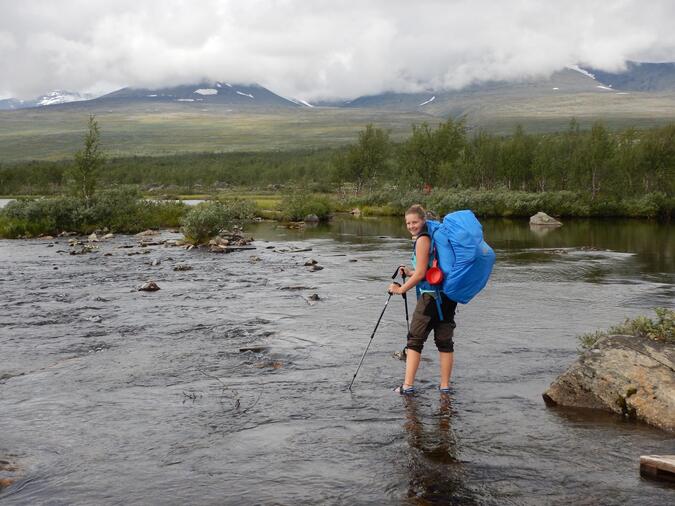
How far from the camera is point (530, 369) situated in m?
13.0

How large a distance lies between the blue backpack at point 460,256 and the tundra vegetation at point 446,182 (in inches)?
1384

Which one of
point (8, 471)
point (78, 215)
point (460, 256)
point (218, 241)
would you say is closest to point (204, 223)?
point (218, 241)

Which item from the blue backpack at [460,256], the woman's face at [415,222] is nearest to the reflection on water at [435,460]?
the blue backpack at [460,256]

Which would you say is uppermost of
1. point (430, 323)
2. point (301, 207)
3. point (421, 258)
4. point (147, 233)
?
point (421, 258)

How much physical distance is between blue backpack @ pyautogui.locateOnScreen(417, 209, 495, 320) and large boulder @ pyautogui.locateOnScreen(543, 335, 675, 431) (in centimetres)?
219

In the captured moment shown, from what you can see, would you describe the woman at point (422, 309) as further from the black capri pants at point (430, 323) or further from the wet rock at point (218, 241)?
the wet rock at point (218, 241)

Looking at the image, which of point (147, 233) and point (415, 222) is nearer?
point (415, 222)

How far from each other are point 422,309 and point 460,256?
110 centimetres

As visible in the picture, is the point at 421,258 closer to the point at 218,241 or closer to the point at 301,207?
the point at 218,241

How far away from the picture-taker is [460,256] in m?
→ 10.4

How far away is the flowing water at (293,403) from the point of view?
25.9 ft

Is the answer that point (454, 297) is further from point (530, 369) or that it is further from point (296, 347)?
point (296, 347)

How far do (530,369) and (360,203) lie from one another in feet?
255

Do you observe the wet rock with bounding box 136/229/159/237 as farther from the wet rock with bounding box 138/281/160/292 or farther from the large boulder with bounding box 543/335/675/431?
the large boulder with bounding box 543/335/675/431
